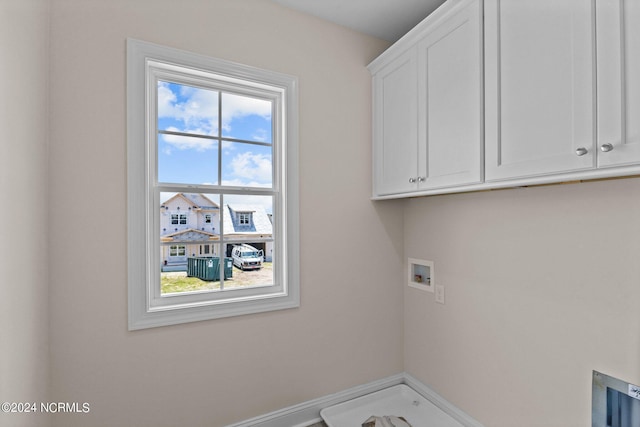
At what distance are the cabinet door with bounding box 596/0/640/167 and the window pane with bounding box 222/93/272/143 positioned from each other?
153 centimetres

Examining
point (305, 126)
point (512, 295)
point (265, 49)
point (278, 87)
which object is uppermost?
point (265, 49)

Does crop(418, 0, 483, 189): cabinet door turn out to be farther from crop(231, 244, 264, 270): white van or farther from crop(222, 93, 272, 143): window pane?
crop(231, 244, 264, 270): white van

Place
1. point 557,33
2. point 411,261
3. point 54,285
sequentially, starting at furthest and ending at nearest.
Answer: point 411,261 → point 54,285 → point 557,33

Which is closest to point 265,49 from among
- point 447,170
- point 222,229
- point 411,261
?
point 222,229

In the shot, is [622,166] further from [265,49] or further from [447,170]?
[265,49]

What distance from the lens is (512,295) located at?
155 centimetres

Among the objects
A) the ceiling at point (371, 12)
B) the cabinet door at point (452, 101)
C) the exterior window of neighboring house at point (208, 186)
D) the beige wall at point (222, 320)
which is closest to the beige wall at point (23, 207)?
the beige wall at point (222, 320)

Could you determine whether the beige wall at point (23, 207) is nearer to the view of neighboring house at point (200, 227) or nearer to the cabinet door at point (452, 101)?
the view of neighboring house at point (200, 227)

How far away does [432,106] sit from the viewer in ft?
5.37

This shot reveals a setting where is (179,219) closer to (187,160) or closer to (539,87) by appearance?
(187,160)

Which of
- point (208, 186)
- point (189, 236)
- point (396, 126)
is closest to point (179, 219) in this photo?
point (189, 236)

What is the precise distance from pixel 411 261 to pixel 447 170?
836 millimetres

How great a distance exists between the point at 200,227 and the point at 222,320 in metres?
0.52

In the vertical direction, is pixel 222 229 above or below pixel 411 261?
above
